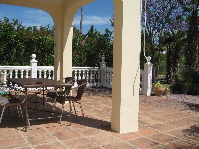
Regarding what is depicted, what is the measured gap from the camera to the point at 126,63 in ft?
13.6

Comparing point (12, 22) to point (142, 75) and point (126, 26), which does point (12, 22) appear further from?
point (126, 26)

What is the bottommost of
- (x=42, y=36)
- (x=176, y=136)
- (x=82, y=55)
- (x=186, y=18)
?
(x=176, y=136)

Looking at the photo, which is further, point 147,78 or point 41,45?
point 41,45

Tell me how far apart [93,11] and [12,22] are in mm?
19947

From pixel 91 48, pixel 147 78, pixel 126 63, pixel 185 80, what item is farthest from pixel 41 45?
pixel 126 63

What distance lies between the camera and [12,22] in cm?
1070

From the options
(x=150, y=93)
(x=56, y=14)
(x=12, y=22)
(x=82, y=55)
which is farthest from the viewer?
(x=82, y=55)

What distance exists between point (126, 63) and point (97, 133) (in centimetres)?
138

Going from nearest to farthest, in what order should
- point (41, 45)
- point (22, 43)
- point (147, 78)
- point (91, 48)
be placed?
A: 1. point (147, 78)
2. point (22, 43)
3. point (41, 45)
4. point (91, 48)

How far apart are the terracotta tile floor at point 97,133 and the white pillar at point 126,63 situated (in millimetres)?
326

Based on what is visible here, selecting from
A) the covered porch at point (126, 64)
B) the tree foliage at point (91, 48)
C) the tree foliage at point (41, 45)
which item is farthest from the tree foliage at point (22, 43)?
the covered porch at point (126, 64)

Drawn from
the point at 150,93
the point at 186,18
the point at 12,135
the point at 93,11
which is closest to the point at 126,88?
the point at 12,135

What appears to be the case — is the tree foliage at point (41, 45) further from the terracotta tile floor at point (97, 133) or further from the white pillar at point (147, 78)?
the terracotta tile floor at point (97, 133)

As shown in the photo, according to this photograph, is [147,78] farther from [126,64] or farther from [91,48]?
[126,64]
